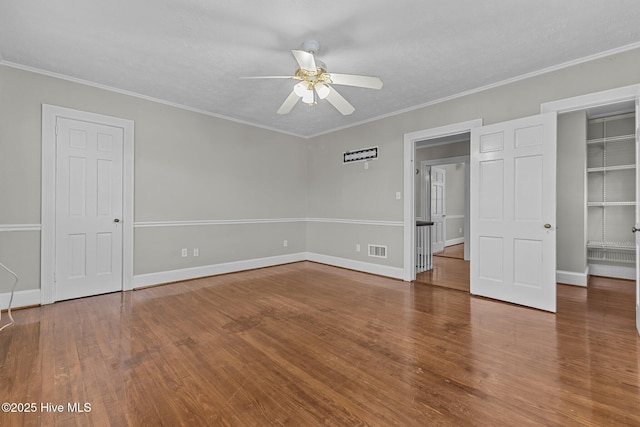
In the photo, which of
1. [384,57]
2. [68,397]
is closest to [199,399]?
[68,397]

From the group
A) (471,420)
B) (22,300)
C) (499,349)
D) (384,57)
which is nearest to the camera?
(471,420)

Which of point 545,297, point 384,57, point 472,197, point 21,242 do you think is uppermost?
point 384,57

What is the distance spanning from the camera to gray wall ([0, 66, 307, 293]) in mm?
3207

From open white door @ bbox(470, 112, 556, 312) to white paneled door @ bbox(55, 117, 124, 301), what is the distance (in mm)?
4675

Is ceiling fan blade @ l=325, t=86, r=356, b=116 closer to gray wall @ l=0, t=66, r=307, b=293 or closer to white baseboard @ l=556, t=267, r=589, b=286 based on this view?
gray wall @ l=0, t=66, r=307, b=293

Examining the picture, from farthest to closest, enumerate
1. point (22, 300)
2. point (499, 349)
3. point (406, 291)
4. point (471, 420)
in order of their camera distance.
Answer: point (406, 291)
point (22, 300)
point (499, 349)
point (471, 420)

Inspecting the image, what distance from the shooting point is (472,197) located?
3748mm

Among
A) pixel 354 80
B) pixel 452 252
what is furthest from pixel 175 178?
pixel 452 252

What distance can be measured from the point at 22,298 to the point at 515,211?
5.64 m

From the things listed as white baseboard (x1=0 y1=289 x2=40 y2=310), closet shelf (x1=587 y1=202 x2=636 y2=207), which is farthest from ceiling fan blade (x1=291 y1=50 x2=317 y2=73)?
closet shelf (x1=587 y1=202 x2=636 y2=207)

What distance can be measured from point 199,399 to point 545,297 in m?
3.46

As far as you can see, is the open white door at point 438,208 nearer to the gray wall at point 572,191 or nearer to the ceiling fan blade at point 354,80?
the gray wall at point 572,191

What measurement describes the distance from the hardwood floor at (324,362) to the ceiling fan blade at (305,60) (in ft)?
7.77

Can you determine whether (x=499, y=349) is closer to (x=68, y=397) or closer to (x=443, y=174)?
(x=68, y=397)
